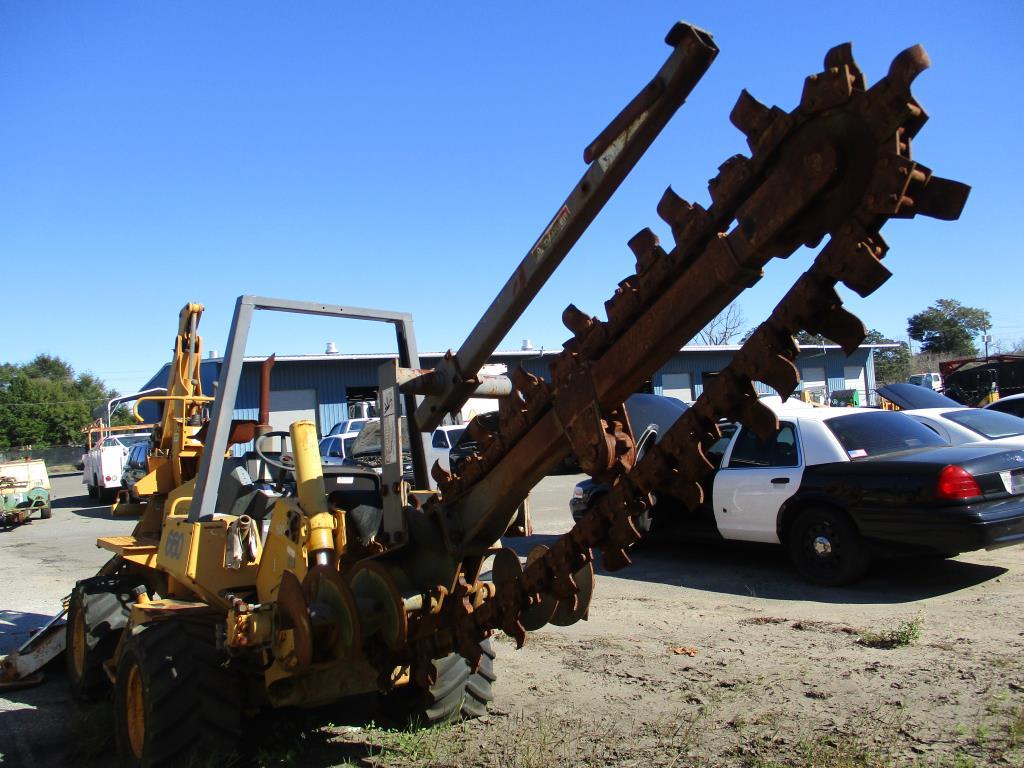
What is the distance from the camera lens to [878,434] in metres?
7.96

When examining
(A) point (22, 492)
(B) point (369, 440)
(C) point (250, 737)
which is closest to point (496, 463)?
(B) point (369, 440)

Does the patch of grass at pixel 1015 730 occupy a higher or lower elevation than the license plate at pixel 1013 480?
lower

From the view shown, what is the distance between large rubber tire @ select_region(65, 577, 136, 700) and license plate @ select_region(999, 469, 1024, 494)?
6861mm

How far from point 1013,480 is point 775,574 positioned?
233 cm

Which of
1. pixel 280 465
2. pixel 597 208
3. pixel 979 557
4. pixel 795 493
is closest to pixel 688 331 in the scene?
pixel 597 208

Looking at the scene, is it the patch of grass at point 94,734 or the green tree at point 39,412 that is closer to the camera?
the patch of grass at point 94,734

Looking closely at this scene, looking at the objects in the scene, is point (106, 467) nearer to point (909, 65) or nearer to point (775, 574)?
point (775, 574)

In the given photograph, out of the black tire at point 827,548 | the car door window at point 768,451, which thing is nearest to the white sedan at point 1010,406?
the car door window at point 768,451

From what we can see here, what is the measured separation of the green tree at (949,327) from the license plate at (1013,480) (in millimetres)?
58783

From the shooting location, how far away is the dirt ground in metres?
4.01

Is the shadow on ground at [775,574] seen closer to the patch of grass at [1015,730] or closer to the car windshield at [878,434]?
the car windshield at [878,434]

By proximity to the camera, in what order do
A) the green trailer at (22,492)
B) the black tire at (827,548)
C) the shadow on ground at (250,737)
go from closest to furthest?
1. the shadow on ground at (250,737)
2. the black tire at (827,548)
3. the green trailer at (22,492)

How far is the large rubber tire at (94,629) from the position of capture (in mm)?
5527

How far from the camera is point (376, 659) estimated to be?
12.5 ft
